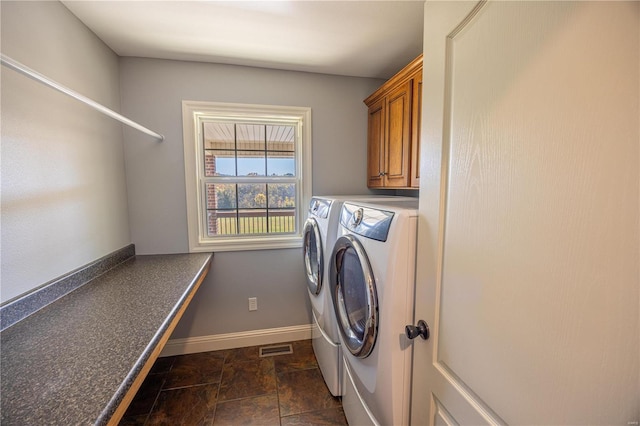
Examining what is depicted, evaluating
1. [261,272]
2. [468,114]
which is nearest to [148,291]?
[261,272]

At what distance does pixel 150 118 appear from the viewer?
1935 millimetres

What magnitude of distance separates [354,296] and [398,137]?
3.79 feet

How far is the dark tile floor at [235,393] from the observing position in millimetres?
1530

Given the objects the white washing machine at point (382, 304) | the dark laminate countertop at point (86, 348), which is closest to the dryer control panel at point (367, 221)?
the white washing machine at point (382, 304)

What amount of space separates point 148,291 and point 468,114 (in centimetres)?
165

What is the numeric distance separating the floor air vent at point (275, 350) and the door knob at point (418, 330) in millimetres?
1601

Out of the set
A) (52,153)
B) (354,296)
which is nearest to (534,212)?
(354,296)

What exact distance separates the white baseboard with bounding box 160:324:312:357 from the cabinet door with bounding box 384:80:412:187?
1.57 meters

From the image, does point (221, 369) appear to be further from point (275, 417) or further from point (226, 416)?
point (275, 417)

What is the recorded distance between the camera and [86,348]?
2.89ft

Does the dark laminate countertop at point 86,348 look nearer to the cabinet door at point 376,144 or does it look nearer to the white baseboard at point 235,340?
the white baseboard at point 235,340

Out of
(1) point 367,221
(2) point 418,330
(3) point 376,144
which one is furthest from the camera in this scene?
(3) point 376,144

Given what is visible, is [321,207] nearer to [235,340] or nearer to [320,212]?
[320,212]

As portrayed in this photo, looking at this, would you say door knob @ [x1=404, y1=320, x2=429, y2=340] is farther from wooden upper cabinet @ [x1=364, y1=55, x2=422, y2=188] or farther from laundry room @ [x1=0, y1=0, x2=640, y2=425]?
wooden upper cabinet @ [x1=364, y1=55, x2=422, y2=188]
